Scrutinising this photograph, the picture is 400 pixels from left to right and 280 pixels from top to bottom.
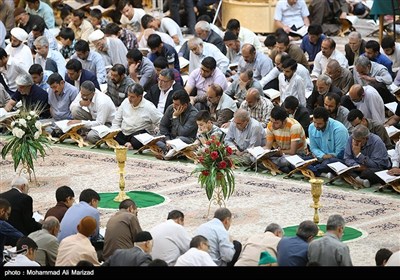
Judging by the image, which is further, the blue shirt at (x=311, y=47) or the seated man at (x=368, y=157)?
the blue shirt at (x=311, y=47)

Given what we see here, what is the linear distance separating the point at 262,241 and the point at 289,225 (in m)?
2.27

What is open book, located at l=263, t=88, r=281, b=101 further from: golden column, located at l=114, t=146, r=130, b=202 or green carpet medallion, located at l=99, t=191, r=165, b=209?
golden column, located at l=114, t=146, r=130, b=202

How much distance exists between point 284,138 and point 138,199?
211cm

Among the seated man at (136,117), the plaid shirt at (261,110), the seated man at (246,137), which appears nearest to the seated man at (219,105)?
the plaid shirt at (261,110)

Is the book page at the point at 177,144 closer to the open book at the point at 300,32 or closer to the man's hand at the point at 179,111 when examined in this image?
the man's hand at the point at 179,111

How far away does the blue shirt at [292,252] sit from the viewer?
42.2 feet

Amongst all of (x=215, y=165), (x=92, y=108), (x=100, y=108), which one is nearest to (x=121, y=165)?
(x=215, y=165)

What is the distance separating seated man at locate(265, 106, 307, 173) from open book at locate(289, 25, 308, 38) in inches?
270

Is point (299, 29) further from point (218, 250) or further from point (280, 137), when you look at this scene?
point (218, 250)

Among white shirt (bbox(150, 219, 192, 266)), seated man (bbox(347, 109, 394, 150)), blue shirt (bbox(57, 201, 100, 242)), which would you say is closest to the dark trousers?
seated man (bbox(347, 109, 394, 150))

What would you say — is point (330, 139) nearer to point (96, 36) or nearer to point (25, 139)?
point (25, 139)

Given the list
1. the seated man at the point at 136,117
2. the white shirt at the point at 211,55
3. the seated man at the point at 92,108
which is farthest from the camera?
the white shirt at the point at 211,55

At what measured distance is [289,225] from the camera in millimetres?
15523

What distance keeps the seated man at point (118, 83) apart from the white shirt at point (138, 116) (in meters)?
0.88
